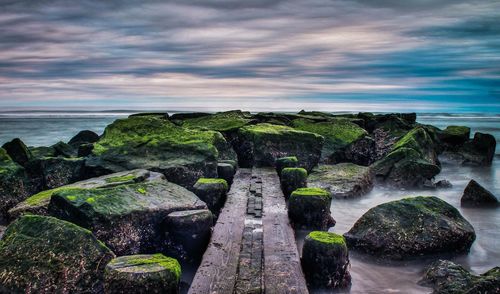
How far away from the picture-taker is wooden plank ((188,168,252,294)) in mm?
3789

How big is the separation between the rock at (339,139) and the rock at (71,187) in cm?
609

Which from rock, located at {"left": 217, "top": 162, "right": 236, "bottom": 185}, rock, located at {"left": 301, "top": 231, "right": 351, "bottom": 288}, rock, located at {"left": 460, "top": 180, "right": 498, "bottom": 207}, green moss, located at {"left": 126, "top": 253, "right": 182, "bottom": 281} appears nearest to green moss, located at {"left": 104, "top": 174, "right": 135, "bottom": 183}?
rock, located at {"left": 217, "top": 162, "right": 236, "bottom": 185}

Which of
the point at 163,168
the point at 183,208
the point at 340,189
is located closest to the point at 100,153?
the point at 163,168

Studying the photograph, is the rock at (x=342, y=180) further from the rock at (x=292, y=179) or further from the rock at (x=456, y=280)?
the rock at (x=456, y=280)

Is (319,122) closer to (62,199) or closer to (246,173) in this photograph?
(246,173)

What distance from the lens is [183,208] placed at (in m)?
5.58

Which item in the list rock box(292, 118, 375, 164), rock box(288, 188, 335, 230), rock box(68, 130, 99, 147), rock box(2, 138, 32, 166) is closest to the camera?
rock box(288, 188, 335, 230)

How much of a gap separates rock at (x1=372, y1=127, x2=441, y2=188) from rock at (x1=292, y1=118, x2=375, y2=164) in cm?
68

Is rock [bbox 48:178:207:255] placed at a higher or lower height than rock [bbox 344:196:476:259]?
higher

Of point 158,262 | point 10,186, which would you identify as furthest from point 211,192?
point 10,186

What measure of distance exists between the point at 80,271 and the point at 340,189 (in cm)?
654

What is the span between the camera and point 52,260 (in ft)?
13.4

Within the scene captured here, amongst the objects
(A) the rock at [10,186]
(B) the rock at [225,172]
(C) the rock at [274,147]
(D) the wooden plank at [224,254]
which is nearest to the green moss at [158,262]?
(D) the wooden plank at [224,254]

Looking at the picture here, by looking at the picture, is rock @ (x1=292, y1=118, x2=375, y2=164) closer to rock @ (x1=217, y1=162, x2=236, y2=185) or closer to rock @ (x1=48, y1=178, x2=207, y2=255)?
rock @ (x1=217, y1=162, x2=236, y2=185)
